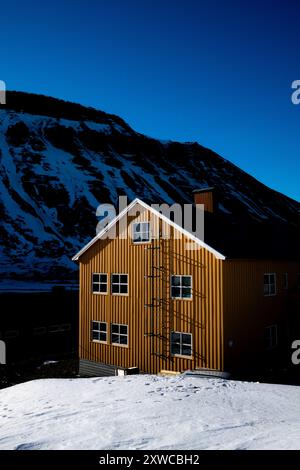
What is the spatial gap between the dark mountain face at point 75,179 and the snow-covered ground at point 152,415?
48.5 meters

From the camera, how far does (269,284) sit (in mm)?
23703

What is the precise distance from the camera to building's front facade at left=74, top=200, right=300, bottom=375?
20391 mm

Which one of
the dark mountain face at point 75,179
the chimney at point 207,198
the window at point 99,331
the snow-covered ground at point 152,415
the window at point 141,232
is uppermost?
the dark mountain face at point 75,179

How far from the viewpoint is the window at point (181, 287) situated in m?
21.4

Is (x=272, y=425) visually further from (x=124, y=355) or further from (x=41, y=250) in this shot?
(x=41, y=250)

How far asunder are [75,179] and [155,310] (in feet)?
309

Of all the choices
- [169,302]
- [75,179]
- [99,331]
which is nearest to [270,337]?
[169,302]

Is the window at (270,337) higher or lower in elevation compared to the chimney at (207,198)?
lower

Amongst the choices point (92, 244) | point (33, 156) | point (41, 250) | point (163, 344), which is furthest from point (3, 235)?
point (163, 344)

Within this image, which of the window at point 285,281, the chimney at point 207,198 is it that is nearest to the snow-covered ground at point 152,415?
the window at point 285,281

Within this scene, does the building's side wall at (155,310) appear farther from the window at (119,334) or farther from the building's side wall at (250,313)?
the building's side wall at (250,313)

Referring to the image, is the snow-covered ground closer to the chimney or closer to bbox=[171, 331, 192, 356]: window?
bbox=[171, 331, 192, 356]: window

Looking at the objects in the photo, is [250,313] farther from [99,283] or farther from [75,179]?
[75,179]
